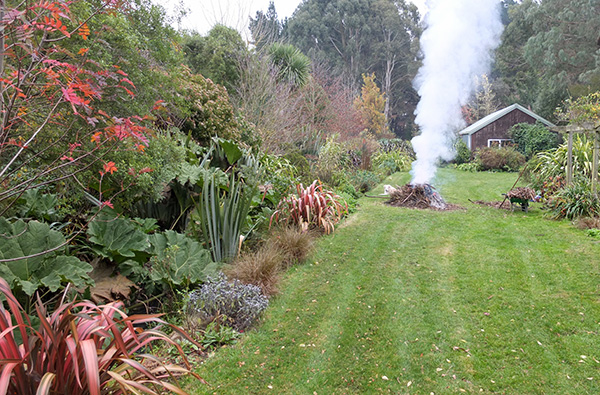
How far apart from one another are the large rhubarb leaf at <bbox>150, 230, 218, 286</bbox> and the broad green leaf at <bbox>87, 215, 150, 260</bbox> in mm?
222

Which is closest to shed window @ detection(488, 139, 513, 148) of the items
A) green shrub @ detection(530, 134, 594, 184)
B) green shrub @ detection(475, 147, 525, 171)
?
green shrub @ detection(475, 147, 525, 171)

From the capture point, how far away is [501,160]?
19594 millimetres

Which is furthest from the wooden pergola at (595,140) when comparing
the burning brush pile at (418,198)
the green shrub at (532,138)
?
the green shrub at (532,138)

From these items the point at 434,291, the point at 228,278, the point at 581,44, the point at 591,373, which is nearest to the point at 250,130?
the point at 228,278

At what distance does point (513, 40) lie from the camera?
28.6 m

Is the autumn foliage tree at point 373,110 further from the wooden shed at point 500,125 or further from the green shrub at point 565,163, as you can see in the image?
the green shrub at point 565,163

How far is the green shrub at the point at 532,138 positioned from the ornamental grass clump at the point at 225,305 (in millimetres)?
21457

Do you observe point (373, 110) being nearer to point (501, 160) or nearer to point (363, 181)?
point (501, 160)

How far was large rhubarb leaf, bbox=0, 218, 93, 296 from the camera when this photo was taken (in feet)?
8.73

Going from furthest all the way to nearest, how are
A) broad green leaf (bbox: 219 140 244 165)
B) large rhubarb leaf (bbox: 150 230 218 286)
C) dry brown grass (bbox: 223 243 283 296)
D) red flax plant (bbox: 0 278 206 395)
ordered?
1. broad green leaf (bbox: 219 140 244 165)
2. dry brown grass (bbox: 223 243 283 296)
3. large rhubarb leaf (bbox: 150 230 218 286)
4. red flax plant (bbox: 0 278 206 395)

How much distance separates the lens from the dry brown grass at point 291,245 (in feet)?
16.8

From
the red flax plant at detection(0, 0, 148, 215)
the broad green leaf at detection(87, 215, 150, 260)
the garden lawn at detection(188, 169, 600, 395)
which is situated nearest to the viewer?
the red flax plant at detection(0, 0, 148, 215)

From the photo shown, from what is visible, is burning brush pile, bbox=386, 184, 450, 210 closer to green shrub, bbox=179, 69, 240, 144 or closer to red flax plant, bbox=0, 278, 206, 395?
green shrub, bbox=179, 69, 240, 144

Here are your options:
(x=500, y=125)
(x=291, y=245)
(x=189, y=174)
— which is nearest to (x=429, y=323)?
(x=291, y=245)
